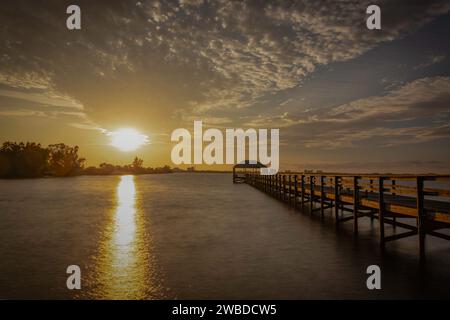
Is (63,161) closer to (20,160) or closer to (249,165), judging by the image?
(20,160)

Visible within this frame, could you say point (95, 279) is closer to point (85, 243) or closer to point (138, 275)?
point (138, 275)

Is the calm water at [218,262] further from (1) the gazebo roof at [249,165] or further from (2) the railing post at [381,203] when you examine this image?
(1) the gazebo roof at [249,165]

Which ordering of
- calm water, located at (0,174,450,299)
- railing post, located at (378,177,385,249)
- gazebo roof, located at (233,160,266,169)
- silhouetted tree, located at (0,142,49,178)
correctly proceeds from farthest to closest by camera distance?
silhouetted tree, located at (0,142,49,178)
gazebo roof, located at (233,160,266,169)
railing post, located at (378,177,385,249)
calm water, located at (0,174,450,299)

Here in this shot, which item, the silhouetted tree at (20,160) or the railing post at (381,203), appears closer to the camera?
the railing post at (381,203)

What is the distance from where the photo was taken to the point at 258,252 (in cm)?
1076

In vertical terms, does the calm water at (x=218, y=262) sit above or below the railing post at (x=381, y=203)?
below

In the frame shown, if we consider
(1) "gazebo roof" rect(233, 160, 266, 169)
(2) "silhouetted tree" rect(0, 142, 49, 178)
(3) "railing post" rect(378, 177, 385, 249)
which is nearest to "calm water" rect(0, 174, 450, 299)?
(3) "railing post" rect(378, 177, 385, 249)

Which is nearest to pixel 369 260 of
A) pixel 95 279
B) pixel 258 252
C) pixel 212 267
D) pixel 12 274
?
pixel 258 252

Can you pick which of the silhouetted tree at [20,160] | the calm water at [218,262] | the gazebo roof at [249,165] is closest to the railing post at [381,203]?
the calm water at [218,262]

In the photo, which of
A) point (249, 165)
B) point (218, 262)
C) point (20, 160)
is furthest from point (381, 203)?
point (20, 160)

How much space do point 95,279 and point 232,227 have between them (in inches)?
364

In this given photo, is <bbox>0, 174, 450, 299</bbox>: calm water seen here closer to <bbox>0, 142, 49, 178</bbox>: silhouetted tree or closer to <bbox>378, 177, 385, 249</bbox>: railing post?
<bbox>378, 177, 385, 249</bbox>: railing post

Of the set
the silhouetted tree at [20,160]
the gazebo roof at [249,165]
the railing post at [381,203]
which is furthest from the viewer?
the silhouetted tree at [20,160]

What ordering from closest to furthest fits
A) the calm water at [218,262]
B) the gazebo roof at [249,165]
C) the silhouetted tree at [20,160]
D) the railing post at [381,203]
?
1. the calm water at [218,262]
2. the railing post at [381,203]
3. the gazebo roof at [249,165]
4. the silhouetted tree at [20,160]
